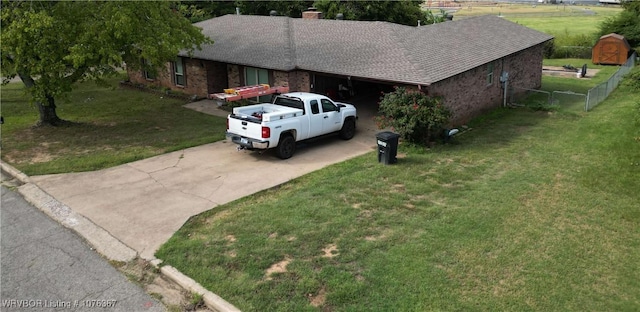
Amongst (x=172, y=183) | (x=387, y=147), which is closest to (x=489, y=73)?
(x=387, y=147)

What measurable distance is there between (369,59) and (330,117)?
13.9 ft

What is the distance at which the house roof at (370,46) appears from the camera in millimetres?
19047

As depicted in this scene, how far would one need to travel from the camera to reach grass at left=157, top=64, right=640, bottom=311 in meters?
8.30

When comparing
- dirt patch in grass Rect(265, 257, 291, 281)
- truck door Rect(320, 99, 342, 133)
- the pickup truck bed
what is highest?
the pickup truck bed

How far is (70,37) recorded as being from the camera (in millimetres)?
16656

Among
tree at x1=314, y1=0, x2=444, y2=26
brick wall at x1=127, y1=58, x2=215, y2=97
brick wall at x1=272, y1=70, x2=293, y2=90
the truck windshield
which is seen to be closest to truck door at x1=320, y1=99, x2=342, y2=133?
the truck windshield

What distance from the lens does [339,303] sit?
8070 mm

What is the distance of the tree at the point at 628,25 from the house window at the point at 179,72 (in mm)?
34734

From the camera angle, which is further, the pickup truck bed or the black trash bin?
the pickup truck bed

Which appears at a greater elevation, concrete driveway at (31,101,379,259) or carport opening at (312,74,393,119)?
carport opening at (312,74,393,119)

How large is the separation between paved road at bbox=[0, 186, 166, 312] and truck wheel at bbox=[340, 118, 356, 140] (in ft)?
31.2

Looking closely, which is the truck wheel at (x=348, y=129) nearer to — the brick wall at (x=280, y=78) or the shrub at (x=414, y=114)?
the shrub at (x=414, y=114)

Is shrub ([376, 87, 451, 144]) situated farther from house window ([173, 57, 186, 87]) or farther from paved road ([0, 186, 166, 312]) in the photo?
house window ([173, 57, 186, 87])

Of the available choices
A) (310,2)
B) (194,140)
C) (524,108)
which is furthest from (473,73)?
(310,2)
